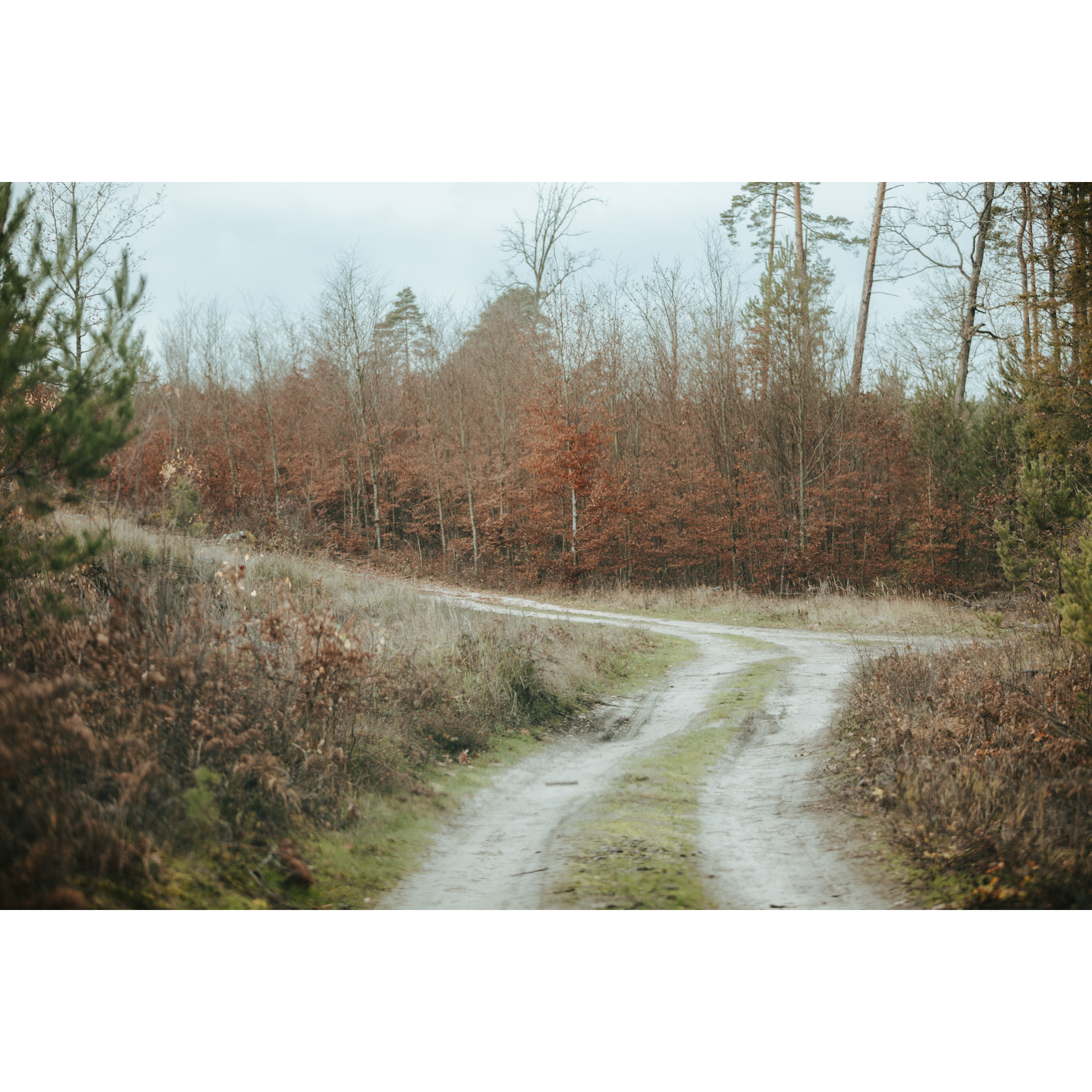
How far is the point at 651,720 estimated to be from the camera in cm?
895

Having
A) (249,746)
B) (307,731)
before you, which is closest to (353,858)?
(249,746)

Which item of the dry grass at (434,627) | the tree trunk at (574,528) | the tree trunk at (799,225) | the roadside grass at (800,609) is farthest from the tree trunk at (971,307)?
the dry grass at (434,627)

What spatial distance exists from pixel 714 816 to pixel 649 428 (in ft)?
71.1

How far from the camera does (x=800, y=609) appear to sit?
1767cm

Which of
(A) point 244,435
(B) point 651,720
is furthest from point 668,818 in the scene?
(A) point 244,435

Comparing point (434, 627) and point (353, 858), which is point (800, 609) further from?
point (353, 858)

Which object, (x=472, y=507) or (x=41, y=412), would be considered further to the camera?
(x=472, y=507)

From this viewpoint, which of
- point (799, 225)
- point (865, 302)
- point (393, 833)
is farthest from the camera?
point (799, 225)

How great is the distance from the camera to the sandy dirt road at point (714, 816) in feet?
14.0

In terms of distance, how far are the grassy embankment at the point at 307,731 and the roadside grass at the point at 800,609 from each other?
24.7 feet

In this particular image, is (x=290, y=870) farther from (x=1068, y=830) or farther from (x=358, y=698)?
(x=1068, y=830)

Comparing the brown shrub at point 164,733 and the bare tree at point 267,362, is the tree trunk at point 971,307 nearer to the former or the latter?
the brown shrub at point 164,733

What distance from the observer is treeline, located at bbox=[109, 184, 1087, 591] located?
72.3ft
